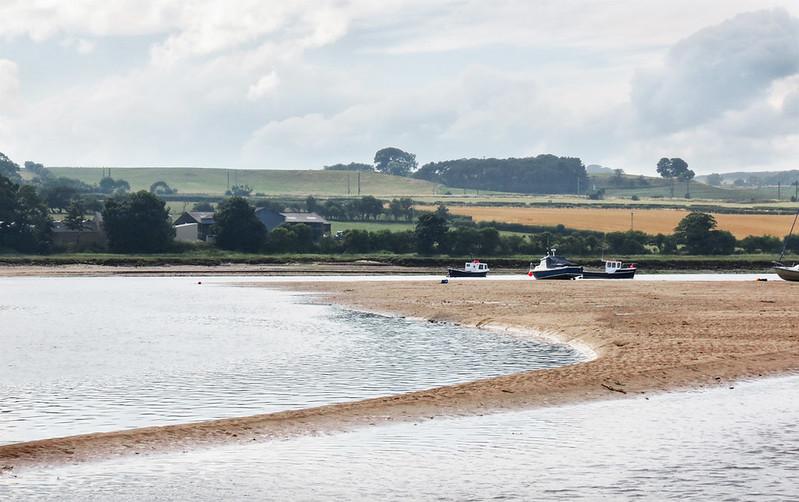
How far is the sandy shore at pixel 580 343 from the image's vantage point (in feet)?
74.2

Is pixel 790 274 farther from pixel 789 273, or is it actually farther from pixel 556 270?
pixel 556 270

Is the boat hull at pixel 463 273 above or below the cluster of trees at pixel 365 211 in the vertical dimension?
below

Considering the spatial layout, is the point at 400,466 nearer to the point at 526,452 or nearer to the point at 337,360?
the point at 526,452

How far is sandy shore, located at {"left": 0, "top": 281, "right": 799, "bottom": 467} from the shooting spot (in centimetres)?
2261

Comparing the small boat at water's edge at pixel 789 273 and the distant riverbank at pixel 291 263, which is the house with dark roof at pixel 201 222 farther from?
the small boat at water's edge at pixel 789 273

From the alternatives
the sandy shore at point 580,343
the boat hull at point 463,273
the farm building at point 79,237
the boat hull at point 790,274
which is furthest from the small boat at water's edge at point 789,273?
the farm building at point 79,237

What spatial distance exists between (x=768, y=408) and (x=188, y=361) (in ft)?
60.6

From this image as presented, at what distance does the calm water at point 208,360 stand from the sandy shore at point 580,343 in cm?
196

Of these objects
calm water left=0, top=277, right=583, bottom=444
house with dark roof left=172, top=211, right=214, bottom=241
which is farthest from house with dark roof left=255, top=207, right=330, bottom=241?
calm water left=0, top=277, right=583, bottom=444

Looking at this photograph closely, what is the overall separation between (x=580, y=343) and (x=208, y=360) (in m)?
13.0

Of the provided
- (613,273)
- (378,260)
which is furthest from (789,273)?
(378,260)

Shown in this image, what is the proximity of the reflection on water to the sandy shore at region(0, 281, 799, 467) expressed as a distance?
1.16 meters

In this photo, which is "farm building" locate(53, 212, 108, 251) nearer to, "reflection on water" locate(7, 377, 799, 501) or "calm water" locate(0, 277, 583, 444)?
"calm water" locate(0, 277, 583, 444)

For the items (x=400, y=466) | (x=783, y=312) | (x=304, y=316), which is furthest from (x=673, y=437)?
(x=304, y=316)
